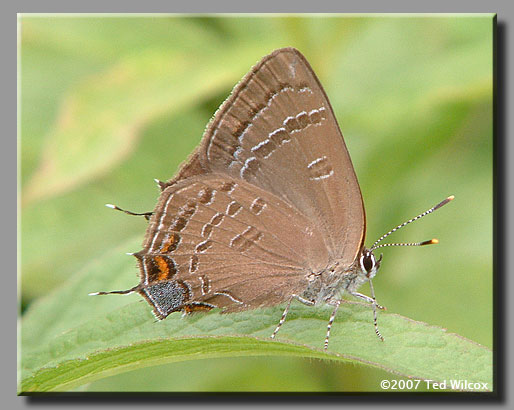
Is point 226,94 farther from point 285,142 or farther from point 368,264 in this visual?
point 368,264

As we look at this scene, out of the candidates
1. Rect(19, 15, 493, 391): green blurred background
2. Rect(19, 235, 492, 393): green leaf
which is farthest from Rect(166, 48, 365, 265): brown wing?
Rect(19, 15, 493, 391): green blurred background

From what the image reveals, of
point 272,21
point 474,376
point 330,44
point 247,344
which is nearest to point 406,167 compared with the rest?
point 330,44

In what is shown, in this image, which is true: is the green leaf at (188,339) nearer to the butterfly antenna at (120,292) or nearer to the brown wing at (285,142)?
the butterfly antenna at (120,292)

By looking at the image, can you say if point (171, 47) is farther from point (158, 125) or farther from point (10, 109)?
point (10, 109)

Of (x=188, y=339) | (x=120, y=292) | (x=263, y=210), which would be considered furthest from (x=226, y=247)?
(x=188, y=339)

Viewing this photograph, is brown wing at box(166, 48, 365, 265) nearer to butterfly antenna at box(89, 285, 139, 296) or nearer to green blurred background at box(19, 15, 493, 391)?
butterfly antenna at box(89, 285, 139, 296)

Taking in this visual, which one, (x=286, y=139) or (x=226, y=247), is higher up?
(x=286, y=139)
